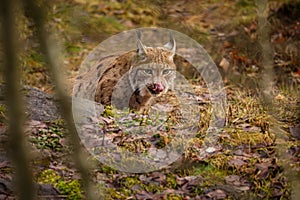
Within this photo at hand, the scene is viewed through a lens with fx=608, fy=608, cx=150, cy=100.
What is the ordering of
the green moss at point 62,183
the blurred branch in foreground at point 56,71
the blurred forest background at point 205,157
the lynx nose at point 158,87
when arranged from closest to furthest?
1. the blurred branch in foreground at point 56,71
2. the blurred forest background at point 205,157
3. the green moss at point 62,183
4. the lynx nose at point 158,87

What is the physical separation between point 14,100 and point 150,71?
355cm

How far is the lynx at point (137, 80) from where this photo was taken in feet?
17.5

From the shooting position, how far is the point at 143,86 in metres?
5.34

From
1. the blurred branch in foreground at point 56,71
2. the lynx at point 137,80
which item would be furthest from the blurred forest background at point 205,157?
the blurred branch in foreground at point 56,71

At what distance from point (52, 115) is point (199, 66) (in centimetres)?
312

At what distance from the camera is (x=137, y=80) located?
535 centimetres

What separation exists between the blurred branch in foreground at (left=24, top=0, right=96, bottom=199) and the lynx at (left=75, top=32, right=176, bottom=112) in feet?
11.0

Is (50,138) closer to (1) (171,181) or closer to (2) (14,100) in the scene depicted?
(1) (171,181)

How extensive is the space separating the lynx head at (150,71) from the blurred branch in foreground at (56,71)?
10.9ft

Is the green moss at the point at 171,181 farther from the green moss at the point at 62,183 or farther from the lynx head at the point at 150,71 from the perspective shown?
the lynx head at the point at 150,71

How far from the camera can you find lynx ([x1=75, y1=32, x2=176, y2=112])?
17.5ft

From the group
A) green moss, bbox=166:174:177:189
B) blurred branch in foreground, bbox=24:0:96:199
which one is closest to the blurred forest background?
green moss, bbox=166:174:177:189

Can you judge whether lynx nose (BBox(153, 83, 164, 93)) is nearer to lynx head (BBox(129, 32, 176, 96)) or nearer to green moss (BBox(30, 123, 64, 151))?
lynx head (BBox(129, 32, 176, 96))

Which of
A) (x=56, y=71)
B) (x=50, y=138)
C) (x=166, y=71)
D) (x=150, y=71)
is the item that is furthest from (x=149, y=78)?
(x=56, y=71)
